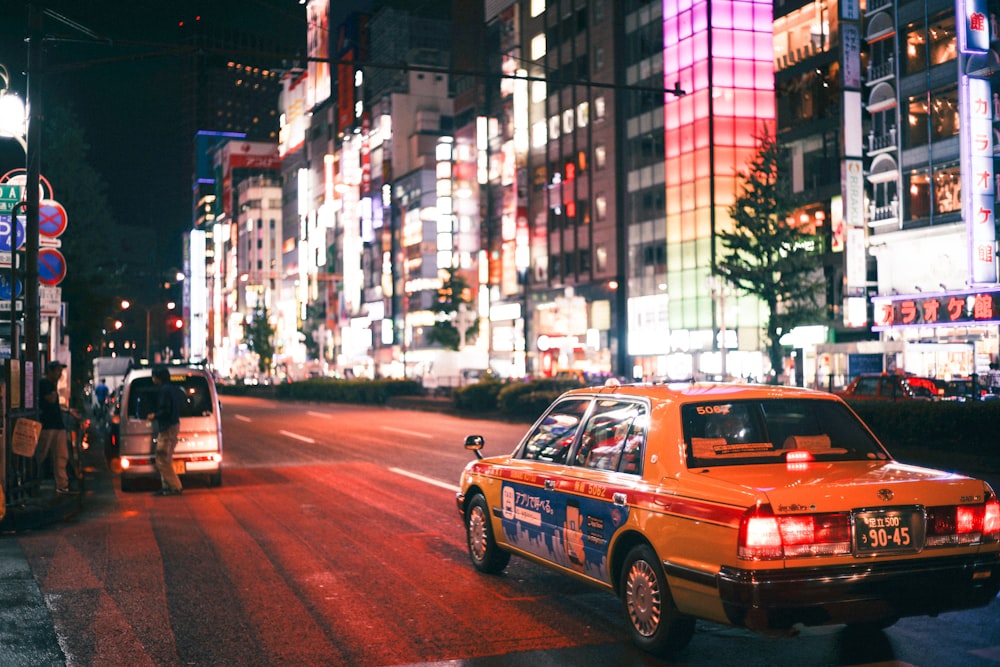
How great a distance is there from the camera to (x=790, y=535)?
561cm

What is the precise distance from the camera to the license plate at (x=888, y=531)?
225 inches

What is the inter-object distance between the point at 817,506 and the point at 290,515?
9.01 m

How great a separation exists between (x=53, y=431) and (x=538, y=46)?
238 feet

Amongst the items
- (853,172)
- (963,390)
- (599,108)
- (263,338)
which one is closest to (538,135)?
(599,108)

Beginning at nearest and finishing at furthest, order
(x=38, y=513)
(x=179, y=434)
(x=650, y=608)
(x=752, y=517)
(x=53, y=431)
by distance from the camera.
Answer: (x=752, y=517) < (x=650, y=608) < (x=38, y=513) < (x=53, y=431) < (x=179, y=434)

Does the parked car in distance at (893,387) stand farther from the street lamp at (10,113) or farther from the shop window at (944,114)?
the street lamp at (10,113)

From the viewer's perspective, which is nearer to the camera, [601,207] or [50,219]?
[50,219]

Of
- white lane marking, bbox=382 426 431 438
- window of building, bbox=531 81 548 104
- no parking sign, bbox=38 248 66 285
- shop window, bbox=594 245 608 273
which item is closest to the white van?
no parking sign, bbox=38 248 66 285

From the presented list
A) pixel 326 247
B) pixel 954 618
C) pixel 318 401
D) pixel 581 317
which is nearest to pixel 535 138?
pixel 581 317

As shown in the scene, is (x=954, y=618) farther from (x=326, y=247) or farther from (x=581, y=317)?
(x=326, y=247)

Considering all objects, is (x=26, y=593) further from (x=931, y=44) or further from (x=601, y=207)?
(x=601, y=207)

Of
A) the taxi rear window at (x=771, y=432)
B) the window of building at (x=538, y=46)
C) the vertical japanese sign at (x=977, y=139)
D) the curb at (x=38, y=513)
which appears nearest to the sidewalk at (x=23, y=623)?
the curb at (x=38, y=513)

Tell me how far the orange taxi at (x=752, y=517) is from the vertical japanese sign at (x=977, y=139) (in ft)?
116

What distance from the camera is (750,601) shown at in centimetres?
555
